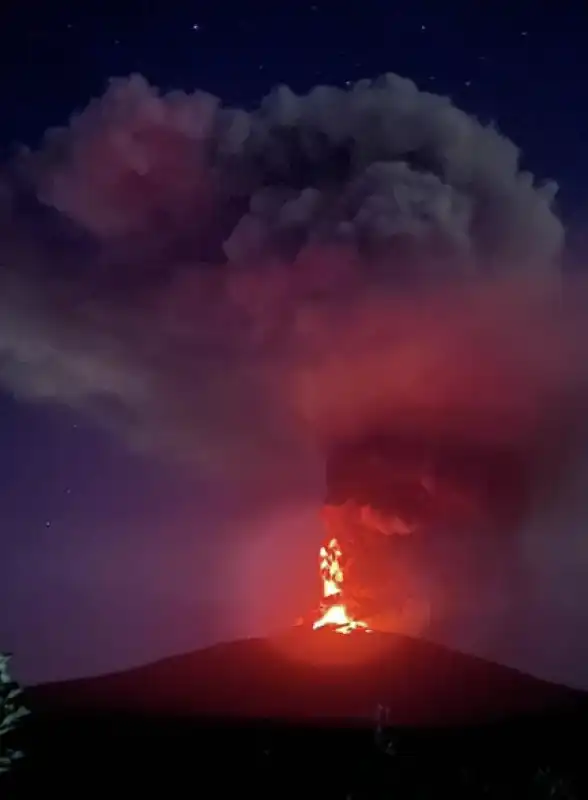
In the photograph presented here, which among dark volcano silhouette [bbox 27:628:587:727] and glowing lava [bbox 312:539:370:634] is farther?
glowing lava [bbox 312:539:370:634]

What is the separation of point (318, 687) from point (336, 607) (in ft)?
5.43

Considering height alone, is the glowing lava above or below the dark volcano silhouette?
above

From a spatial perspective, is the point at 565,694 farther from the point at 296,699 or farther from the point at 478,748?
the point at 296,699

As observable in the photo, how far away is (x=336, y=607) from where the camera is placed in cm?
1878

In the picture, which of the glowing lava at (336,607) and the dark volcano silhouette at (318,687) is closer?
the dark volcano silhouette at (318,687)

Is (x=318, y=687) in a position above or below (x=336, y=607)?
below

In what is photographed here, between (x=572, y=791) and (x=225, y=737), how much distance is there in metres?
6.16

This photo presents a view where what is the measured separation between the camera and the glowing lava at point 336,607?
17.8 meters

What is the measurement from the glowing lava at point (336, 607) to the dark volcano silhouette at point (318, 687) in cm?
29

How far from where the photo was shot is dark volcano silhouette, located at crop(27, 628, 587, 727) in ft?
50.7

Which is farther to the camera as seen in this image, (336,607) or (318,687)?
(336,607)

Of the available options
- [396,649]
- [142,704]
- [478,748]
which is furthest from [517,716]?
[142,704]

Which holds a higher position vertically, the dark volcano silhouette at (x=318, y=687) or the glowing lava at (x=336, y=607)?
the glowing lava at (x=336, y=607)

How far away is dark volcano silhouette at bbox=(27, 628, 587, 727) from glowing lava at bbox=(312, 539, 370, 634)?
29 centimetres
